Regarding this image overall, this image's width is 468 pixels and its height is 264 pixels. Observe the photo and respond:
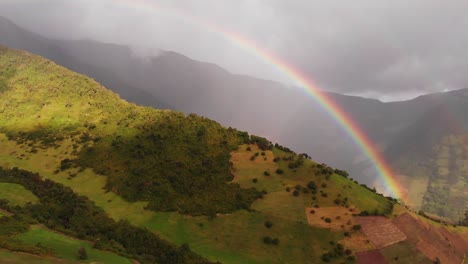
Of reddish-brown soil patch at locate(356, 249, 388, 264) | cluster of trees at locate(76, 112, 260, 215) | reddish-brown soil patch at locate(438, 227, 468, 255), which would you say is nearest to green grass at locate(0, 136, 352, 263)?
cluster of trees at locate(76, 112, 260, 215)

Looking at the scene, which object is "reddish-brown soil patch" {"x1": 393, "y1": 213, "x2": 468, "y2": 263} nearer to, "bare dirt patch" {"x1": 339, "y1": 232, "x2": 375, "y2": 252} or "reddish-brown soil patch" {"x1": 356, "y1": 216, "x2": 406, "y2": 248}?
"reddish-brown soil patch" {"x1": 356, "y1": 216, "x2": 406, "y2": 248}

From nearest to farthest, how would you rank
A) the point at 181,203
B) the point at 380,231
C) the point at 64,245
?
the point at 64,245
the point at 380,231
the point at 181,203

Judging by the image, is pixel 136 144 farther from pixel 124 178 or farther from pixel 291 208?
pixel 291 208

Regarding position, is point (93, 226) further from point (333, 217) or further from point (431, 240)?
point (431, 240)

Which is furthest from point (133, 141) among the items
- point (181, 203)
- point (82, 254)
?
point (82, 254)

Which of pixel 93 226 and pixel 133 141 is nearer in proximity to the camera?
A: pixel 93 226

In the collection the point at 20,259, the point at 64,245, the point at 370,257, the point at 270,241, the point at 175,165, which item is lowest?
the point at 64,245

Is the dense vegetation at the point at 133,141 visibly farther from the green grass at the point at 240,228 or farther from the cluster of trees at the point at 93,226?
the cluster of trees at the point at 93,226
